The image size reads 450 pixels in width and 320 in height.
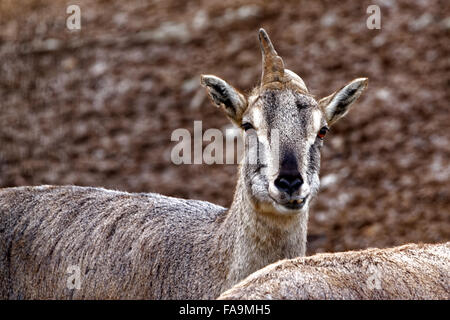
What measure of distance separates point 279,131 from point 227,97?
A: 35.9 inches

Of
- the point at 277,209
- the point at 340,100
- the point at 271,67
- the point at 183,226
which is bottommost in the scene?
the point at 183,226

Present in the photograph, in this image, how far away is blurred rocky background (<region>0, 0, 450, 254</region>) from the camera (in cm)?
1390

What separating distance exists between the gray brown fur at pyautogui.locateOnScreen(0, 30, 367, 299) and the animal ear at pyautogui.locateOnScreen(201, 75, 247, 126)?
0.04 ft

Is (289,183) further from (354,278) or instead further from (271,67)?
(354,278)

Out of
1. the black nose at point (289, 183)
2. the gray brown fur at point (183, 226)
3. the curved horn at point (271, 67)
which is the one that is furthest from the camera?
the curved horn at point (271, 67)

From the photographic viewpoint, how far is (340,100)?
28.0 ft

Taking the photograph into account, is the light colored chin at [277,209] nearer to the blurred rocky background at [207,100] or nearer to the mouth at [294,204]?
the mouth at [294,204]

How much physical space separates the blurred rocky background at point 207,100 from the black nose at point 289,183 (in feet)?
18.0

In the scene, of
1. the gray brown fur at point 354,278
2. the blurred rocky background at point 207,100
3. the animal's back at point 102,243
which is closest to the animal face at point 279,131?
the animal's back at point 102,243

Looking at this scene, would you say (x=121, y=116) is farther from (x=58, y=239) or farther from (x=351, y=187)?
(x=58, y=239)

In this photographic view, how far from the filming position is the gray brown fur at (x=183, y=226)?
7777 mm

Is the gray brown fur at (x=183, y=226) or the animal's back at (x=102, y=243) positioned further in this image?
the animal's back at (x=102, y=243)

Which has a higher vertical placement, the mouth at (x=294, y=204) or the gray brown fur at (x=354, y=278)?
the mouth at (x=294, y=204)

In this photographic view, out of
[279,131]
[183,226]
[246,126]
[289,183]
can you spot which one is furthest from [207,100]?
[289,183]
